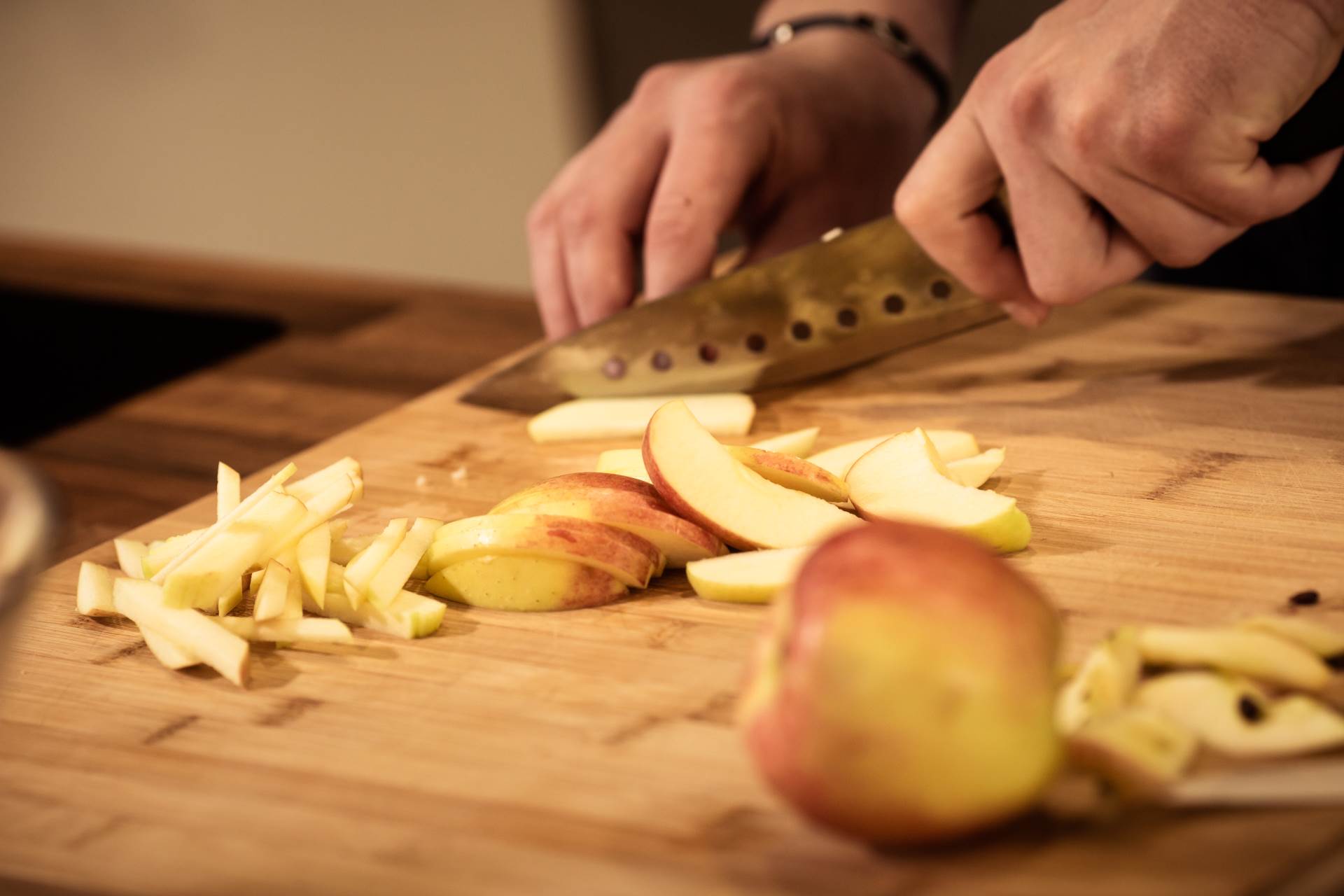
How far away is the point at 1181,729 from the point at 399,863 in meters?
0.54

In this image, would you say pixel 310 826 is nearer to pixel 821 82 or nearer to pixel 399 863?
pixel 399 863

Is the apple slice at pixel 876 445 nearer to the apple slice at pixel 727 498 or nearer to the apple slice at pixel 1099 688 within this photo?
the apple slice at pixel 727 498

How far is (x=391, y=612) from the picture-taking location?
1.30 metres

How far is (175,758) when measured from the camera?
3.73 ft

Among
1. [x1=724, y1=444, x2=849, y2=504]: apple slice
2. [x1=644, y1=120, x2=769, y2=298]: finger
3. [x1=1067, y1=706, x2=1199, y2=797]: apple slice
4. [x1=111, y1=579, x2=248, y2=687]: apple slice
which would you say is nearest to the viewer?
[x1=1067, y1=706, x2=1199, y2=797]: apple slice

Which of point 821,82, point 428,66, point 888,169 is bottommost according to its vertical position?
point 888,169

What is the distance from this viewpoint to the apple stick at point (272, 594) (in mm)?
1296

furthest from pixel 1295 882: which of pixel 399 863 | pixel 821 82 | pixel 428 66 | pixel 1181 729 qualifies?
pixel 428 66

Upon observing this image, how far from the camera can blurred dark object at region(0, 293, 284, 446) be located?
2752 millimetres

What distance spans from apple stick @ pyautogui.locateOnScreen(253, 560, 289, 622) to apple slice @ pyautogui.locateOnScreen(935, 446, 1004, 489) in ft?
2.24

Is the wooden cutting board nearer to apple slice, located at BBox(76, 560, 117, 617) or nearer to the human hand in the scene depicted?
apple slice, located at BBox(76, 560, 117, 617)

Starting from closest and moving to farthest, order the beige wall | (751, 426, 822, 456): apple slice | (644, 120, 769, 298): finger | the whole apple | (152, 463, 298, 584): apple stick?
the whole apple
(152, 463, 298, 584): apple stick
(751, 426, 822, 456): apple slice
(644, 120, 769, 298): finger
the beige wall

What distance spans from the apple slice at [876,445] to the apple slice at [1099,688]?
20.0 inches

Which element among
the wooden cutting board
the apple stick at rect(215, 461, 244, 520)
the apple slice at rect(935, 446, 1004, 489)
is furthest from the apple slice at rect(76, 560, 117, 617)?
the apple slice at rect(935, 446, 1004, 489)
